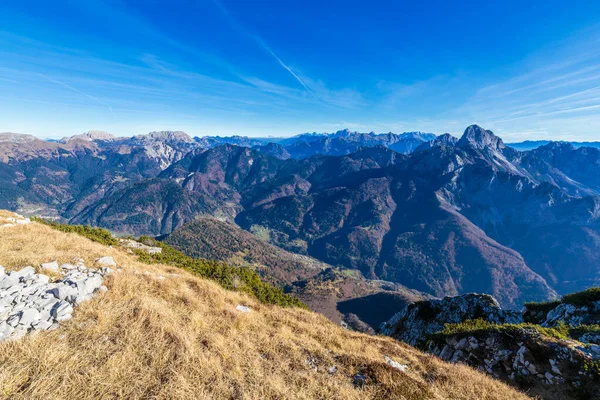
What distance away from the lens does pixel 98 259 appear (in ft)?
60.2

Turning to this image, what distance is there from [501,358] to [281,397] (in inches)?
570

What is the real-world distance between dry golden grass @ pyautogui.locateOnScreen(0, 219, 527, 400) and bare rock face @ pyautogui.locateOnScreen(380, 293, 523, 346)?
19.7 metres

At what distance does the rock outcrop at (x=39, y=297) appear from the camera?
31.1ft

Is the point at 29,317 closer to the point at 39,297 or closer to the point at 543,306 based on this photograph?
the point at 39,297

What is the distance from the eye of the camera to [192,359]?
8.97 metres

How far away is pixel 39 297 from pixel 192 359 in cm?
806

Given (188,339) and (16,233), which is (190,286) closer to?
(188,339)

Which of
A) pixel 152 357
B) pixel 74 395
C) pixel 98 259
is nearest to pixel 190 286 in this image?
pixel 98 259

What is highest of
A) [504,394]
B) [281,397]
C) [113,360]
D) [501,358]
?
[113,360]

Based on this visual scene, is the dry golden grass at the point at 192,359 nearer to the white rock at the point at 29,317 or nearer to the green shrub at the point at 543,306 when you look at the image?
the white rock at the point at 29,317

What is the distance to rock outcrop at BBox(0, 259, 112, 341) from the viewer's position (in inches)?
373

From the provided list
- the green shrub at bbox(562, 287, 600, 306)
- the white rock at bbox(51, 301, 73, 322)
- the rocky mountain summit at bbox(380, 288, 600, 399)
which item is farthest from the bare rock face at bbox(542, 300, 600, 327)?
the white rock at bbox(51, 301, 73, 322)

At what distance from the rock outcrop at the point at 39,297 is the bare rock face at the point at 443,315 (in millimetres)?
29775

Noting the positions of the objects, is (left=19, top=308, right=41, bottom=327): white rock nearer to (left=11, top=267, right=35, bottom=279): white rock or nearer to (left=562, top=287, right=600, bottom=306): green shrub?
(left=11, top=267, right=35, bottom=279): white rock
